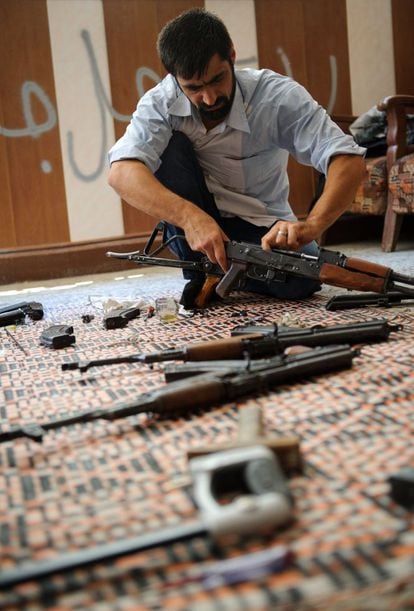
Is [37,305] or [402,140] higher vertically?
[402,140]

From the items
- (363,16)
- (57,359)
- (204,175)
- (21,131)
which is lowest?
(57,359)

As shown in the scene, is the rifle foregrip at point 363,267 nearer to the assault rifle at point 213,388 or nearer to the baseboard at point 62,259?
Answer: the assault rifle at point 213,388

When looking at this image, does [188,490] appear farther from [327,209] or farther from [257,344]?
[327,209]

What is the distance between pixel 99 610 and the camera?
0.61 meters

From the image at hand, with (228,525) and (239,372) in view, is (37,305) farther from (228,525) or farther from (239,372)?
(228,525)

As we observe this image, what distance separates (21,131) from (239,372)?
9.43ft

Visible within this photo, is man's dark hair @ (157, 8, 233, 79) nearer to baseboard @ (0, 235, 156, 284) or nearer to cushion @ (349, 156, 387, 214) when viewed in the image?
cushion @ (349, 156, 387, 214)

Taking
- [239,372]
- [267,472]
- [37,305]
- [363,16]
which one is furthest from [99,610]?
[363,16]

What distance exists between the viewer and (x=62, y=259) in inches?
150

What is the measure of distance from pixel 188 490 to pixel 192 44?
1.47m

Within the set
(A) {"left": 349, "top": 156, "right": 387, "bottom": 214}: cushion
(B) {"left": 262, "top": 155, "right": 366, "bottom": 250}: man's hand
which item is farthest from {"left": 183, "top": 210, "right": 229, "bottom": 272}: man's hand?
(A) {"left": 349, "top": 156, "right": 387, "bottom": 214}: cushion

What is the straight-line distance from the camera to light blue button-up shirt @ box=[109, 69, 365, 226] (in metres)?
2.14

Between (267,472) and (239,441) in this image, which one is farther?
(239,441)

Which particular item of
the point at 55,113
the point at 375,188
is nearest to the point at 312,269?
the point at 375,188
